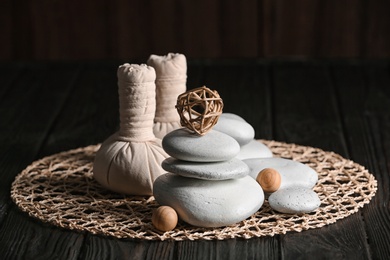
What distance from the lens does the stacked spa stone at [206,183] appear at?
4.66 ft

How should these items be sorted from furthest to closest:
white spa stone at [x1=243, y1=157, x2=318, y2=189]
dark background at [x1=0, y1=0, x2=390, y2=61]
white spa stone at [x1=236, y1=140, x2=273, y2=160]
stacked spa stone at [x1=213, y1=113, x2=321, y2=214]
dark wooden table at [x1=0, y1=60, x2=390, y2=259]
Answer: dark background at [x1=0, y1=0, x2=390, y2=61]
white spa stone at [x1=236, y1=140, x2=273, y2=160]
white spa stone at [x1=243, y1=157, x2=318, y2=189]
stacked spa stone at [x1=213, y1=113, x2=321, y2=214]
dark wooden table at [x1=0, y1=60, x2=390, y2=259]

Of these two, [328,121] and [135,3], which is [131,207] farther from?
[135,3]

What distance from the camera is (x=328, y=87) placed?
8.52ft

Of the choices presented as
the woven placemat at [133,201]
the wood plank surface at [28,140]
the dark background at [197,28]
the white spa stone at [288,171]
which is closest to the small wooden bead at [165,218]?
the woven placemat at [133,201]

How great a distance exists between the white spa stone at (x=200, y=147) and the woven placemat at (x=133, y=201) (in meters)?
0.12

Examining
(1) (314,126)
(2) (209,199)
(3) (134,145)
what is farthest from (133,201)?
(1) (314,126)

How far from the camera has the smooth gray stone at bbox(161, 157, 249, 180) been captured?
1421 mm

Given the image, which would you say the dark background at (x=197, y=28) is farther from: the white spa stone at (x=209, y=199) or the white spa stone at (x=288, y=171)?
the white spa stone at (x=209, y=199)

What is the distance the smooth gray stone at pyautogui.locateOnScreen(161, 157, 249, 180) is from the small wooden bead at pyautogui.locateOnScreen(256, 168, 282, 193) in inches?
4.4

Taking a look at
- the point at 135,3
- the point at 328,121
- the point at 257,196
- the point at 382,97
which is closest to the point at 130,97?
the point at 257,196

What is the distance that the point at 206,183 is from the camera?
4.75 feet

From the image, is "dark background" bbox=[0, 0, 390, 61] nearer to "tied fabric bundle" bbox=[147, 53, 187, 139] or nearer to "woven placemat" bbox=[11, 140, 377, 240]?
"woven placemat" bbox=[11, 140, 377, 240]

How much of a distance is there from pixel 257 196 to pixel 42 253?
384mm

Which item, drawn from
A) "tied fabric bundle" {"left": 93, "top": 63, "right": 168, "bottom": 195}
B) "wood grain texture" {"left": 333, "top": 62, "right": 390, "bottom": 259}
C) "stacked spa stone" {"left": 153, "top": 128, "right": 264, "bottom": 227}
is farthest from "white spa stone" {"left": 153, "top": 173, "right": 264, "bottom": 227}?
"wood grain texture" {"left": 333, "top": 62, "right": 390, "bottom": 259}
